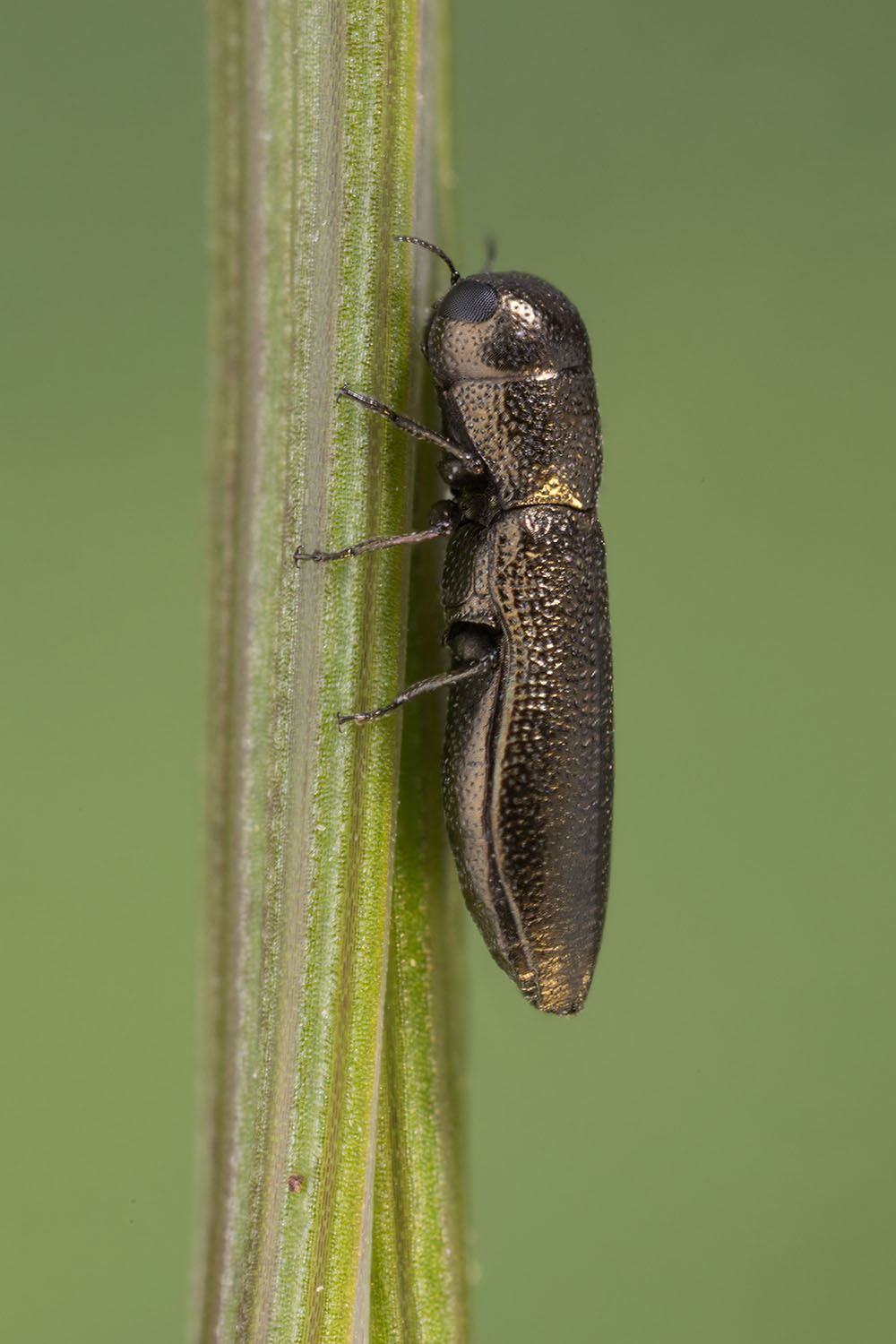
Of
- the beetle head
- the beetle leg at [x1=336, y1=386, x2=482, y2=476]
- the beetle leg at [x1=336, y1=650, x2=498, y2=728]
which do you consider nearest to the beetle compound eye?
the beetle head

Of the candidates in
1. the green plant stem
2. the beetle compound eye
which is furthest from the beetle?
the green plant stem

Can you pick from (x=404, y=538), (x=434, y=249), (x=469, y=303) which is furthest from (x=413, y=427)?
(x=469, y=303)

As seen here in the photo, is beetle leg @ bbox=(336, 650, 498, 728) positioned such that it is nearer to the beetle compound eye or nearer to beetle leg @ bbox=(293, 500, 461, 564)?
beetle leg @ bbox=(293, 500, 461, 564)

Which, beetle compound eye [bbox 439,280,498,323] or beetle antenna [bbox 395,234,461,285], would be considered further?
beetle compound eye [bbox 439,280,498,323]

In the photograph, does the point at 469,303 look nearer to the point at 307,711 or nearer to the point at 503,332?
the point at 503,332

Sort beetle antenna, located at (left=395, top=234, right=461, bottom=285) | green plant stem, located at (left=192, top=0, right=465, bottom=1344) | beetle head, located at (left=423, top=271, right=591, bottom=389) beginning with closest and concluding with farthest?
green plant stem, located at (left=192, top=0, right=465, bottom=1344) < beetle antenna, located at (left=395, top=234, right=461, bottom=285) < beetle head, located at (left=423, top=271, right=591, bottom=389)

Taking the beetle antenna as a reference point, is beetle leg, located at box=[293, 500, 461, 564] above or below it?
below

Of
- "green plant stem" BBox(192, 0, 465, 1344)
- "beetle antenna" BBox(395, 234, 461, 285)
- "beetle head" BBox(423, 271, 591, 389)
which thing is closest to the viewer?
"green plant stem" BBox(192, 0, 465, 1344)
